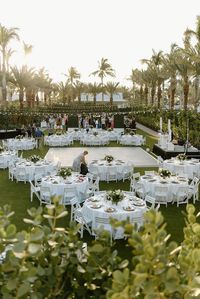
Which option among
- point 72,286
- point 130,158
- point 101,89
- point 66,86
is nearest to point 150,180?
point 130,158

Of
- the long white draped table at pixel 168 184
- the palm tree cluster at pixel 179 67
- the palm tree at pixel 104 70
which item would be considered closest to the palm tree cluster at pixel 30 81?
the palm tree at pixel 104 70

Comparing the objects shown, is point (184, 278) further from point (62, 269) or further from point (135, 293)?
point (62, 269)

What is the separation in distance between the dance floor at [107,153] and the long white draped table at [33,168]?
3.47 m

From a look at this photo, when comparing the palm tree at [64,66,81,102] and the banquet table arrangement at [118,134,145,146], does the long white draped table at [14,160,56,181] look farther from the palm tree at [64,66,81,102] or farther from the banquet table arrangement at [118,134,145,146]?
the palm tree at [64,66,81,102]

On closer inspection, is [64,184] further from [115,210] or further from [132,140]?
[132,140]

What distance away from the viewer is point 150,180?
12.5 m

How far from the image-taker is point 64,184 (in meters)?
11.9

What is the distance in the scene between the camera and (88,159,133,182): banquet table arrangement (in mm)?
15180

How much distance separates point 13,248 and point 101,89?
64.0m

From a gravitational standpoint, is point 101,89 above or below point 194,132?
above

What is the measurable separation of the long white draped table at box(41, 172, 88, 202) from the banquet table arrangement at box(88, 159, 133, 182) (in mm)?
2738

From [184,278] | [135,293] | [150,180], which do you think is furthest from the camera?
[150,180]

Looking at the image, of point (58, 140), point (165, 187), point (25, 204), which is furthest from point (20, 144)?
point (165, 187)

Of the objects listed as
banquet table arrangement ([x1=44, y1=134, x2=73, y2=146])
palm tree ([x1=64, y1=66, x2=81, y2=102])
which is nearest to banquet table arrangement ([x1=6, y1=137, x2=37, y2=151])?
banquet table arrangement ([x1=44, y1=134, x2=73, y2=146])
